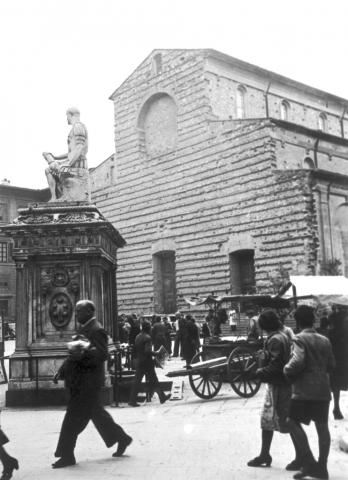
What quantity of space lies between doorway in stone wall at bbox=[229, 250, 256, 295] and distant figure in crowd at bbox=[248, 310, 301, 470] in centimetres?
2123

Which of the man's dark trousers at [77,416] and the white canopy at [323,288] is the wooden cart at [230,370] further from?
the man's dark trousers at [77,416]

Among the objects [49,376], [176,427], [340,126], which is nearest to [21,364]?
[49,376]

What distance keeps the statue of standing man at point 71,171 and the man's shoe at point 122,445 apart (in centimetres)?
586

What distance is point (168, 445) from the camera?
7.07 metres

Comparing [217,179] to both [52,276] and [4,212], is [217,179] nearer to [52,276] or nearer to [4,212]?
[52,276]

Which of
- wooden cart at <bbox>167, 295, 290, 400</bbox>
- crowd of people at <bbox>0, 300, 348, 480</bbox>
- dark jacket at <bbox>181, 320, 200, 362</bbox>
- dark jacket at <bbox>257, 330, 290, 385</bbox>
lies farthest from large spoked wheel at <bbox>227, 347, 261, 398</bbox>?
dark jacket at <bbox>257, 330, 290, 385</bbox>

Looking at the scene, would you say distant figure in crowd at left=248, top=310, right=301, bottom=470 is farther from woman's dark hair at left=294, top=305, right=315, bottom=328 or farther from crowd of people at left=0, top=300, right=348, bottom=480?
woman's dark hair at left=294, top=305, right=315, bottom=328

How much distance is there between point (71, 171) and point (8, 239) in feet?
120

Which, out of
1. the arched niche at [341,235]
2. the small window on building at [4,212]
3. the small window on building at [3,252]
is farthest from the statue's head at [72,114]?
the small window on building at [4,212]

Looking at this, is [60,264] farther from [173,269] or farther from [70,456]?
[173,269]

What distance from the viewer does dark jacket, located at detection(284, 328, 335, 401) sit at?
5.52 m

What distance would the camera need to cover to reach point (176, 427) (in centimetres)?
830

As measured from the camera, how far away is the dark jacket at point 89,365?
20.1 feet

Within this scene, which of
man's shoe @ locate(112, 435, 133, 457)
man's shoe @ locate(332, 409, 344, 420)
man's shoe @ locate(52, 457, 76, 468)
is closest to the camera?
man's shoe @ locate(52, 457, 76, 468)
